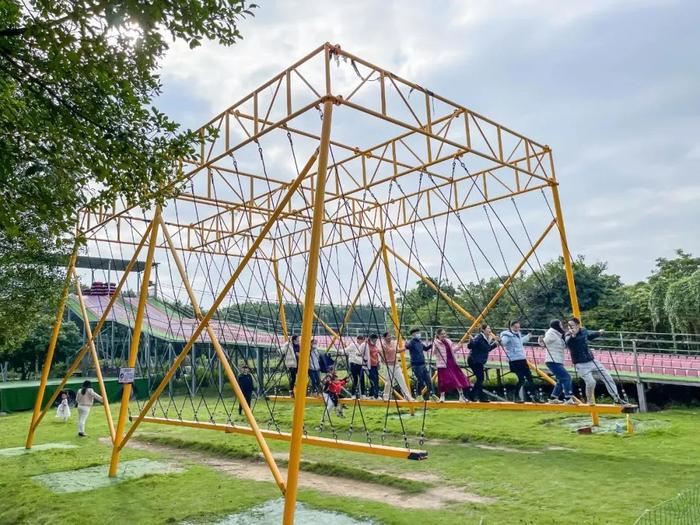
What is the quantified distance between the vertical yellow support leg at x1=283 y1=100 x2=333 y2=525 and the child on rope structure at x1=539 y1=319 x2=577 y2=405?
4.73m

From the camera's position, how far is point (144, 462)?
32.6 ft

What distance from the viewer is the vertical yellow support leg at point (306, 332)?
5223 mm

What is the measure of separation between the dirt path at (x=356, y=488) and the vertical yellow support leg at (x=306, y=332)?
1857 millimetres

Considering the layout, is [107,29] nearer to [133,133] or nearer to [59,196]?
[133,133]

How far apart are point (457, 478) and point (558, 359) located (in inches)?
101

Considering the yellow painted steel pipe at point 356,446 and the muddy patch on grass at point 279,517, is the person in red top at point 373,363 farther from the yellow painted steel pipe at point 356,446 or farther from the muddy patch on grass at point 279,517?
the muddy patch on grass at point 279,517

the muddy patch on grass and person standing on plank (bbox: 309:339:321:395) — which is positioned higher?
person standing on plank (bbox: 309:339:321:395)

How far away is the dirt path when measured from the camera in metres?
6.68

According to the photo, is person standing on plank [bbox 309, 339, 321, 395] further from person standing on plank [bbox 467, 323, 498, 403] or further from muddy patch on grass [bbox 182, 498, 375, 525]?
muddy patch on grass [bbox 182, 498, 375, 525]

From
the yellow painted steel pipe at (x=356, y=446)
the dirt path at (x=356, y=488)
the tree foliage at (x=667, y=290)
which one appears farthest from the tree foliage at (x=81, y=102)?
the tree foliage at (x=667, y=290)

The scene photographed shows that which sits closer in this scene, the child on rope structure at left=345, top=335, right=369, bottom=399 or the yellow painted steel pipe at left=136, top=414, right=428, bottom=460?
the yellow painted steel pipe at left=136, top=414, right=428, bottom=460

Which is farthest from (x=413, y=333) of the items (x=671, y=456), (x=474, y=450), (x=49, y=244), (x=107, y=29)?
(x=107, y=29)

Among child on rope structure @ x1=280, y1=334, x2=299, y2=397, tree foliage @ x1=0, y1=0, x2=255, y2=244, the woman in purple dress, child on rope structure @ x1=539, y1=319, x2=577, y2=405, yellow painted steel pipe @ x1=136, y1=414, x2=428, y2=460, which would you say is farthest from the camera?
child on rope structure @ x1=280, y1=334, x2=299, y2=397

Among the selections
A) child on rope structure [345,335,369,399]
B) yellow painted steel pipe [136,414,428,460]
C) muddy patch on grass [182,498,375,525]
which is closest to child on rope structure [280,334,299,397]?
child on rope structure [345,335,369,399]
